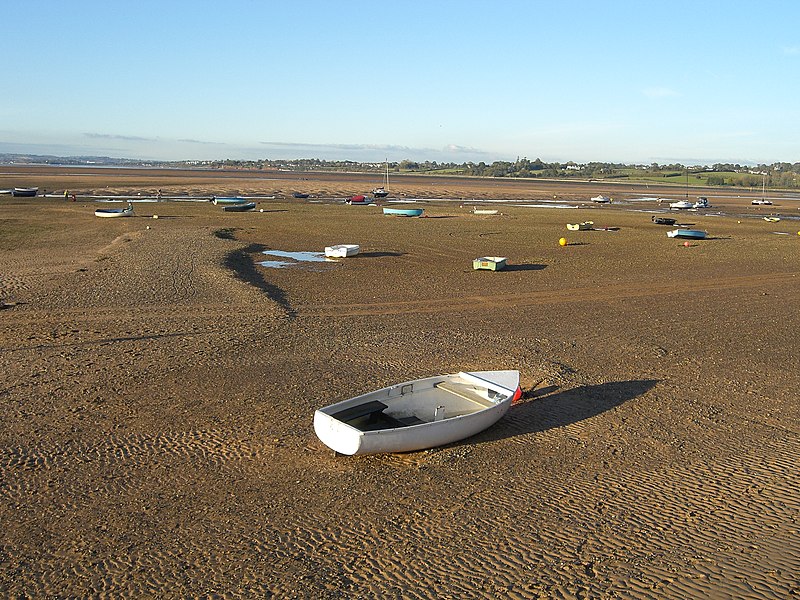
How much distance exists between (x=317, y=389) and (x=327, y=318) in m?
5.87

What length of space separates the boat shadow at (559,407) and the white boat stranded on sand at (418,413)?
0.34m

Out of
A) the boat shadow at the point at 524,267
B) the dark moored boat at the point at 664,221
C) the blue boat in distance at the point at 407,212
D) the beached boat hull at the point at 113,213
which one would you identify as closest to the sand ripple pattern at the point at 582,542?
the boat shadow at the point at 524,267

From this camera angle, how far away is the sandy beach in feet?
26.5

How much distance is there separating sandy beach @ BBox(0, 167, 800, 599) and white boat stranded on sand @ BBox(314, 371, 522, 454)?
343 millimetres

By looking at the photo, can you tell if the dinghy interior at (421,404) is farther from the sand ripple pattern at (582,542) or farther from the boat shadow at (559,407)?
the sand ripple pattern at (582,542)

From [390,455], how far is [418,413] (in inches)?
57.4

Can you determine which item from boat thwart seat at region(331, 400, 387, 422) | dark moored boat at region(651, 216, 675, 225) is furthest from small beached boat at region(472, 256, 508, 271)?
dark moored boat at region(651, 216, 675, 225)

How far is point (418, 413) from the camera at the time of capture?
40.4 feet

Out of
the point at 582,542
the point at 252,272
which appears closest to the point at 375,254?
the point at 252,272

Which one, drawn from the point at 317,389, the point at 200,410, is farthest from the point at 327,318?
the point at 200,410

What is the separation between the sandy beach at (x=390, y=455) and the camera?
8078 millimetres

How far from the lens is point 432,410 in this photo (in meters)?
12.4

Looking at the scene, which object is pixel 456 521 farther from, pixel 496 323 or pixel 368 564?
pixel 496 323

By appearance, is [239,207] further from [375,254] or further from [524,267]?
[524,267]
